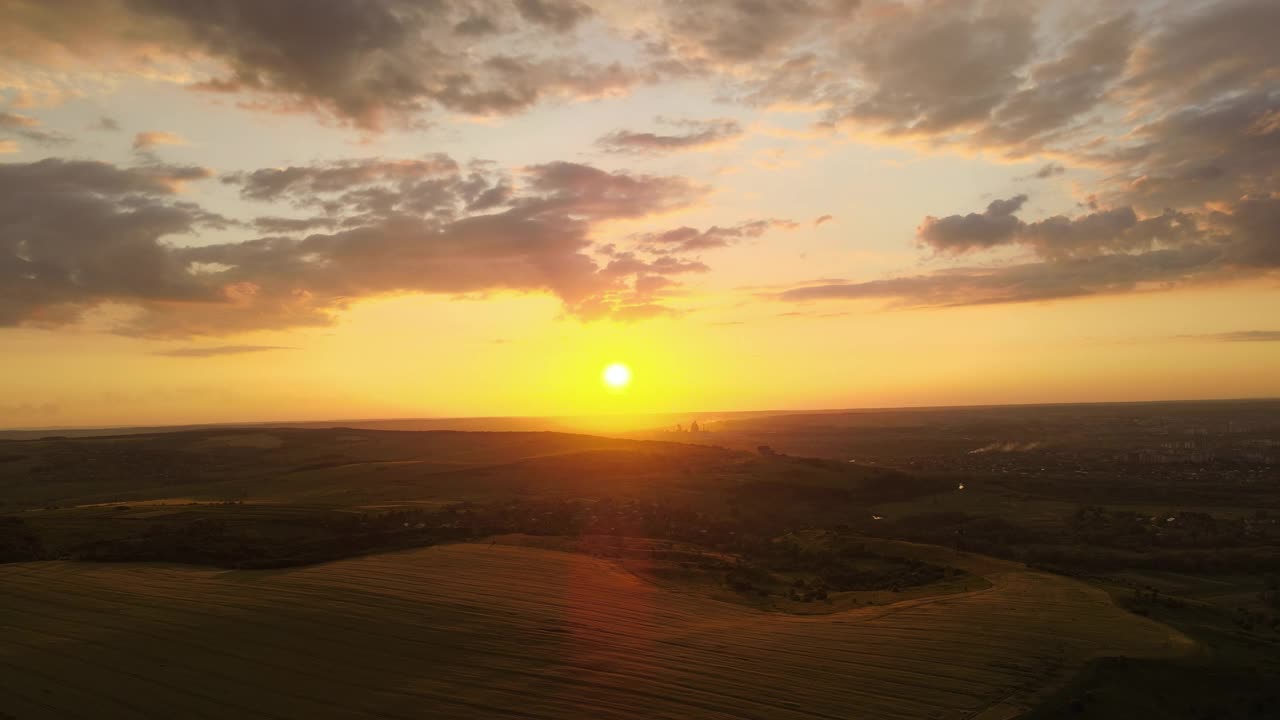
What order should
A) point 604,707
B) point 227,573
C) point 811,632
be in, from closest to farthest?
point 604,707 → point 811,632 → point 227,573

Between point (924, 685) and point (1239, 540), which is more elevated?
point (924, 685)

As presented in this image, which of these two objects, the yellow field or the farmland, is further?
the farmland

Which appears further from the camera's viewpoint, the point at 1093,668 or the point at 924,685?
the point at 1093,668

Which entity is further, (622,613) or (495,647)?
(622,613)

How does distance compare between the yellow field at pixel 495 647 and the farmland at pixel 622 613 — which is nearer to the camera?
the yellow field at pixel 495 647

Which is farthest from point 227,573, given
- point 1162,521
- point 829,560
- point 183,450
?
point 183,450

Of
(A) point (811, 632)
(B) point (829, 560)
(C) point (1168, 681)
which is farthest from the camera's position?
(B) point (829, 560)

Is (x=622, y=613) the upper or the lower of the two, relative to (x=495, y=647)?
lower

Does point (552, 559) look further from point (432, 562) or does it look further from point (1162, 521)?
point (1162, 521)
